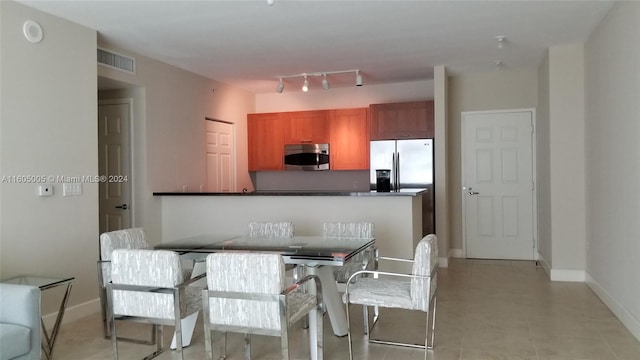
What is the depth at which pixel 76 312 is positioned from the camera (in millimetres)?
4152

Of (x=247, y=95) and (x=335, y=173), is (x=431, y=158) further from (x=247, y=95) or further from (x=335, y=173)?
(x=247, y=95)

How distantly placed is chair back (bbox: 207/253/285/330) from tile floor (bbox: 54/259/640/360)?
70 cm

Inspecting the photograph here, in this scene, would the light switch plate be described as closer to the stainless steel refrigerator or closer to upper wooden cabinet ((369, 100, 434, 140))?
the stainless steel refrigerator

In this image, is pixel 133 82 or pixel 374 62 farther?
pixel 374 62

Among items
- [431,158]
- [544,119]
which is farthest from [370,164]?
[544,119]

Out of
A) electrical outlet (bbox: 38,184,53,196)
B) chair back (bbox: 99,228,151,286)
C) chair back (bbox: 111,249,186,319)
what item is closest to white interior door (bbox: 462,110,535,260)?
chair back (bbox: 99,228,151,286)

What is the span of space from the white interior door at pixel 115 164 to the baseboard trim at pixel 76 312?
48.1 inches

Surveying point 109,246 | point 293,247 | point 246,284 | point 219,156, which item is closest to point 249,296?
point 246,284

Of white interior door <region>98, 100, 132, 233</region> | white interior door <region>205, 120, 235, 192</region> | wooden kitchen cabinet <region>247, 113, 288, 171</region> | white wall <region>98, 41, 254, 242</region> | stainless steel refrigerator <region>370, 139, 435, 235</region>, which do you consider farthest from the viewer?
wooden kitchen cabinet <region>247, 113, 288, 171</region>

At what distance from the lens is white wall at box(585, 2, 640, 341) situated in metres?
3.48

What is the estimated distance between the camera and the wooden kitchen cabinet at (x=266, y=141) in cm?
744

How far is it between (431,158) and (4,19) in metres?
4.82

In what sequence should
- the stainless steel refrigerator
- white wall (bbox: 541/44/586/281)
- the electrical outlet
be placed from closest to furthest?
the electrical outlet, white wall (bbox: 541/44/586/281), the stainless steel refrigerator

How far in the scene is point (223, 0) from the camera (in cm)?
368
